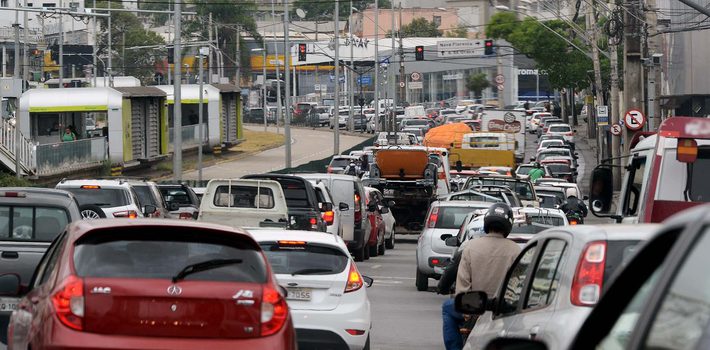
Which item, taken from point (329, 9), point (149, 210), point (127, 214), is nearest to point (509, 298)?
point (127, 214)

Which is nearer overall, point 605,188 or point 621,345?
point 621,345

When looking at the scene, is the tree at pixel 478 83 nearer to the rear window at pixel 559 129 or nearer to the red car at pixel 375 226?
the rear window at pixel 559 129

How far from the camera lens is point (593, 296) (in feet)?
22.6

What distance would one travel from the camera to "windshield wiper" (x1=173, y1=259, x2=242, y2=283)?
841 centimetres

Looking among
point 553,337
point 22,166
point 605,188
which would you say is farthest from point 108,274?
point 22,166

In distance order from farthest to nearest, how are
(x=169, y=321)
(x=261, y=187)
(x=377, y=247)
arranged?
1. (x=377, y=247)
2. (x=261, y=187)
3. (x=169, y=321)

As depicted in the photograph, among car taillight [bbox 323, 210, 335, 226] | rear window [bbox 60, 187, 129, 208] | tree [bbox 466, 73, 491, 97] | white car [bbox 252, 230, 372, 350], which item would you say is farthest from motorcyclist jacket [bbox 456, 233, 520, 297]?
tree [bbox 466, 73, 491, 97]

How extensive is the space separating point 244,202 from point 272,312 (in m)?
15.9

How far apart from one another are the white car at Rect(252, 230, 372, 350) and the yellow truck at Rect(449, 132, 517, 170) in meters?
37.8

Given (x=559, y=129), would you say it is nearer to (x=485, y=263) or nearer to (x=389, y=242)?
(x=389, y=242)

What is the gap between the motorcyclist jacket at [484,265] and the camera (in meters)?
11.2

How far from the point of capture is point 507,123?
71312mm

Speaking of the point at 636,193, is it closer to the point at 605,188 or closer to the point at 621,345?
the point at 605,188

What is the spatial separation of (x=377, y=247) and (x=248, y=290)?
23.8m
